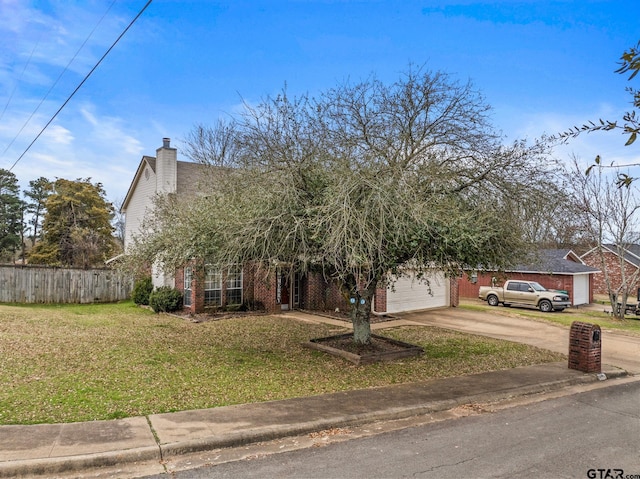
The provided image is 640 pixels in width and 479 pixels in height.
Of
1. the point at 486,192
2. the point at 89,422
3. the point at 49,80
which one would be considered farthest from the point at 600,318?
the point at 49,80

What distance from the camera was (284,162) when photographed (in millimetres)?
8953

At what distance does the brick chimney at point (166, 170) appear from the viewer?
18953 millimetres

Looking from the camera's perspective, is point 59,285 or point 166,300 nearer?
point 166,300

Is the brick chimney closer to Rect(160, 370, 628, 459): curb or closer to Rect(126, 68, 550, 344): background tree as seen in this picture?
Rect(126, 68, 550, 344): background tree

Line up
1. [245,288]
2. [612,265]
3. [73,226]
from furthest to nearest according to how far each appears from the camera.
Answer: [612,265], [73,226], [245,288]

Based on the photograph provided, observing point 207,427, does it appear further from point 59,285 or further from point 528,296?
point 528,296

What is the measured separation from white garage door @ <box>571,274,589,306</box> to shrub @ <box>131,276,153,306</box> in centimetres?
2340

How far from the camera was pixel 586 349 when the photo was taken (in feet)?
31.1

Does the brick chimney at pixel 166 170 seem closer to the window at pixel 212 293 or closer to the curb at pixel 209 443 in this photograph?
the window at pixel 212 293

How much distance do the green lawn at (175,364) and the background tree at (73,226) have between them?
53.7 feet

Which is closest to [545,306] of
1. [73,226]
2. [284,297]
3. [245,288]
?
[284,297]

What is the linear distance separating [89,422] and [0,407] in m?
1.42

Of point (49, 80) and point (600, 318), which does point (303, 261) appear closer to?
point (49, 80)

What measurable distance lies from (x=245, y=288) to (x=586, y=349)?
39.7 feet
